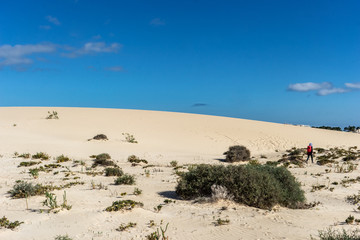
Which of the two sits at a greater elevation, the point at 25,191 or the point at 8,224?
the point at 25,191

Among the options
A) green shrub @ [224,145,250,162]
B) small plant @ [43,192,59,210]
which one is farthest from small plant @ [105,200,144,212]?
green shrub @ [224,145,250,162]

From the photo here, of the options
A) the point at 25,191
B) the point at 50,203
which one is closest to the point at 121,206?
the point at 50,203

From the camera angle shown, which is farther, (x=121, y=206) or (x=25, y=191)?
(x=25, y=191)

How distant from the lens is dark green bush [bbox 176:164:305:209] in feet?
23.5

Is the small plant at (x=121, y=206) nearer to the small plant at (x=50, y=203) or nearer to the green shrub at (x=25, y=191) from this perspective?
the small plant at (x=50, y=203)

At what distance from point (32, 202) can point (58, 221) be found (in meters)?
1.80

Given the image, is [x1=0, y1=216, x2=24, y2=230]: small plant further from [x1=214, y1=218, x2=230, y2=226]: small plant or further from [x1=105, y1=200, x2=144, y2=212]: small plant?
[x1=214, y1=218, x2=230, y2=226]: small plant

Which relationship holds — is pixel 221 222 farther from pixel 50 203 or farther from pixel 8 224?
pixel 8 224

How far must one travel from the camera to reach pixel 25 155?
15953 millimetres

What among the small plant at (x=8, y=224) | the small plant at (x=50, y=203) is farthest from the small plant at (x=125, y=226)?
the small plant at (x=8, y=224)

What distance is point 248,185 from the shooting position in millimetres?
7215

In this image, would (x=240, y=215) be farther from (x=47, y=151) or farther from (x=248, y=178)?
(x=47, y=151)

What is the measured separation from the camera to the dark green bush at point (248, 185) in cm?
715

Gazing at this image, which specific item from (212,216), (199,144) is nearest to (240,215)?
(212,216)
